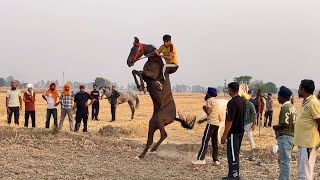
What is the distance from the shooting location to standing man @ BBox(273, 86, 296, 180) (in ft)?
22.5

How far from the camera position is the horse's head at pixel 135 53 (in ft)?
33.0

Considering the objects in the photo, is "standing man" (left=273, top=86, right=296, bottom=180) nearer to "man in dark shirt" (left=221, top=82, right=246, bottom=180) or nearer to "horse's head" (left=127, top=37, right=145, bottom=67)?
"man in dark shirt" (left=221, top=82, right=246, bottom=180)

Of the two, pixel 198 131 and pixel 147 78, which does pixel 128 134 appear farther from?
pixel 147 78

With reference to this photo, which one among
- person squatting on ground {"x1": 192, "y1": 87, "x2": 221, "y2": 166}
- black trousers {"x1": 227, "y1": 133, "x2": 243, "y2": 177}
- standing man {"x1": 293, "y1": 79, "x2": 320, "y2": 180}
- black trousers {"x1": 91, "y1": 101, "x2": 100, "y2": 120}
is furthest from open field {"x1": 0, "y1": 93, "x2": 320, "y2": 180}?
black trousers {"x1": 91, "y1": 101, "x2": 100, "y2": 120}

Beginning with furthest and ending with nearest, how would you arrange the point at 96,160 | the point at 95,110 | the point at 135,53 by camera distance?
the point at 95,110, the point at 135,53, the point at 96,160

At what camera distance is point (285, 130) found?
22.8 ft

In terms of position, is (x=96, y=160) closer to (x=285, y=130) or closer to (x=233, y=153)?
(x=233, y=153)

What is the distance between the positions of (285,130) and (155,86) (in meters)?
4.06

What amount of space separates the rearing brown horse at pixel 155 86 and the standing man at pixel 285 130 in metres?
3.84

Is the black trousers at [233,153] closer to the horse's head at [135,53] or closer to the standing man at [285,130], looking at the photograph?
the standing man at [285,130]

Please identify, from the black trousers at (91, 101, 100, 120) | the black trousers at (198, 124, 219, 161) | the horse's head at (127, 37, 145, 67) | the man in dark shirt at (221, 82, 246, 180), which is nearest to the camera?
the man in dark shirt at (221, 82, 246, 180)

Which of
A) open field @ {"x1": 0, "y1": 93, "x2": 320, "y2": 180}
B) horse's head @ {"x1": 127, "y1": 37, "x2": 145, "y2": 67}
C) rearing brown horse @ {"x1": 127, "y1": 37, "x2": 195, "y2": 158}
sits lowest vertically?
open field @ {"x1": 0, "y1": 93, "x2": 320, "y2": 180}

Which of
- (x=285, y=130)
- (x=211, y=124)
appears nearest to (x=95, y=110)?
(x=211, y=124)

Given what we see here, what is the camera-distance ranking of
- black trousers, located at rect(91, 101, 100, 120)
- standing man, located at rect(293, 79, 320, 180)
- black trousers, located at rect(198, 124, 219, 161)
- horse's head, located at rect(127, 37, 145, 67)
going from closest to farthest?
standing man, located at rect(293, 79, 320, 180) → black trousers, located at rect(198, 124, 219, 161) → horse's head, located at rect(127, 37, 145, 67) → black trousers, located at rect(91, 101, 100, 120)
